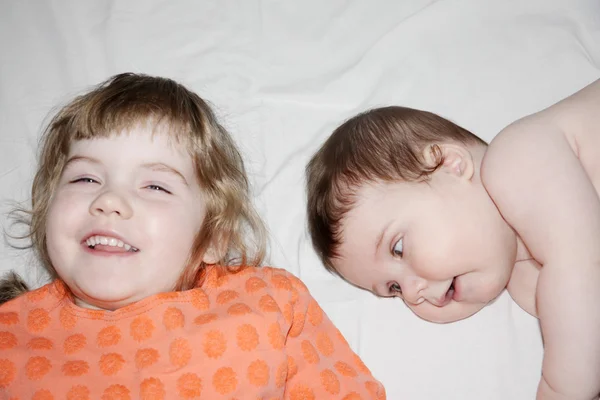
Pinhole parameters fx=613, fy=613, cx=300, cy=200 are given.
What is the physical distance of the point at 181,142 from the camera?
1445 millimetres

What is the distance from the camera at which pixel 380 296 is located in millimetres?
1576

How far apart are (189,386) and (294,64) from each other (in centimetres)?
100

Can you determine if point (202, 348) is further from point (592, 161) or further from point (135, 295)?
point (592, 161)

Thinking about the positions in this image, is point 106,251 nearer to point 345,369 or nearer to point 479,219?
point 345,369

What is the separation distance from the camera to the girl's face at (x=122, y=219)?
131 centimetres

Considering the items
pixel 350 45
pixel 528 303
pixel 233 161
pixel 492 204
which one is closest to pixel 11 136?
pixel 233 161

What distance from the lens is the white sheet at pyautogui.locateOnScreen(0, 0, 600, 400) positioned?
1718 millimetres

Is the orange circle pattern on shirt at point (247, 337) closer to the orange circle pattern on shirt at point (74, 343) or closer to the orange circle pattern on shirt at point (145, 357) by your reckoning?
the orange circle pattern on shirt at point (145, 357)

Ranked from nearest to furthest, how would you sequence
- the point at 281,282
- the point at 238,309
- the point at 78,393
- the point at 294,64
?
1. the point at 78,393
2. the point at 238,309
3. the point at 281,282
4. the point at 294,64

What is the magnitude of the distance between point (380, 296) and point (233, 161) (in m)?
0.52

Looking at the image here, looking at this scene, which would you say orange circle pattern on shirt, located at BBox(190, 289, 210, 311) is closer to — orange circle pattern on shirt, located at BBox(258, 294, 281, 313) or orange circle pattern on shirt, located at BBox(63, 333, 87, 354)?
orange circle pattern on shirt, located at BBox(258, 294, 281, 313)

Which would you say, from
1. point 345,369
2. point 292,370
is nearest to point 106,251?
point 292,370

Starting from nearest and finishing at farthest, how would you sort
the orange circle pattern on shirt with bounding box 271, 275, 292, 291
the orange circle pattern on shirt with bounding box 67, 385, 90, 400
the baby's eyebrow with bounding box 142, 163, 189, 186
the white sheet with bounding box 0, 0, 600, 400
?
the orange circle pattern on shirt with bounding box 67, 385, 90, 400, the baby's eyebrow with bounding box 142, 163, 189, 186, the orange circle pattern on shirt with bounding box 271, 275, 292, 291, the white sheet with bounding box 0, 0, 600, 400

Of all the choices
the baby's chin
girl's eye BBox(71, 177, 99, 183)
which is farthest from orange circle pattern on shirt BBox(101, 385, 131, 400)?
the baby's chin
